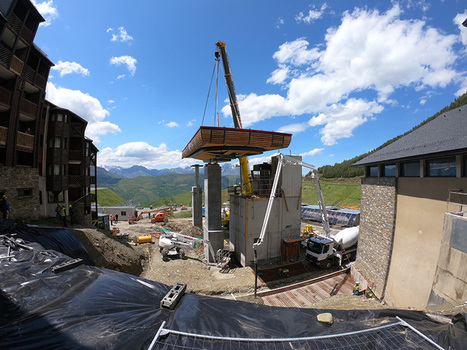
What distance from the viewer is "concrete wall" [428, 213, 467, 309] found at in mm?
6738

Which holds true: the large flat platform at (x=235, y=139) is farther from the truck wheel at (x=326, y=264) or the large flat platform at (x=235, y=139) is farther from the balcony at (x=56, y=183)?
the balcony at (x=56, y=183)

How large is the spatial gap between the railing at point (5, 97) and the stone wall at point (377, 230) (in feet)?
94.5

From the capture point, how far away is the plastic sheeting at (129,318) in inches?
112

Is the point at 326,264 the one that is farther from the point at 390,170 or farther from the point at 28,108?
the point at 28,108

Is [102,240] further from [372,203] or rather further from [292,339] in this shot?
[372,203]

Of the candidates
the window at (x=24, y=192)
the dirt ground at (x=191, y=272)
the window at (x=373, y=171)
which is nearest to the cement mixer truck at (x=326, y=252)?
the dirt ground at (x=191, y=272)

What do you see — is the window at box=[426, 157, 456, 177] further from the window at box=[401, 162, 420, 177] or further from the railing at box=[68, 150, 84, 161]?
the railing at box=[68, 150, 84, 161]

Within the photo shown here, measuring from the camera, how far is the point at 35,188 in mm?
18141

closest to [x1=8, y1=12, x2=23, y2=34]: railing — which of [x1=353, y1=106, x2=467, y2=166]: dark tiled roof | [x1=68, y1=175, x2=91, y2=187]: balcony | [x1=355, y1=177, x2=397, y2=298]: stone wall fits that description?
[x1=68, y1=175, x2=91, y2=187]: balcony

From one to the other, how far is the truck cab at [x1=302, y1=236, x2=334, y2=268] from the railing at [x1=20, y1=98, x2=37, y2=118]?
92.5 ft

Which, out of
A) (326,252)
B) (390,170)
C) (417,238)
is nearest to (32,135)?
(326,252)

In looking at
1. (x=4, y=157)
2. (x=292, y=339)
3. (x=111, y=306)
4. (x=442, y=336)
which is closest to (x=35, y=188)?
(x=4, y=157)

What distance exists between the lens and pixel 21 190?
17188 millimetres

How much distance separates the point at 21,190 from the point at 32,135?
206 inches
